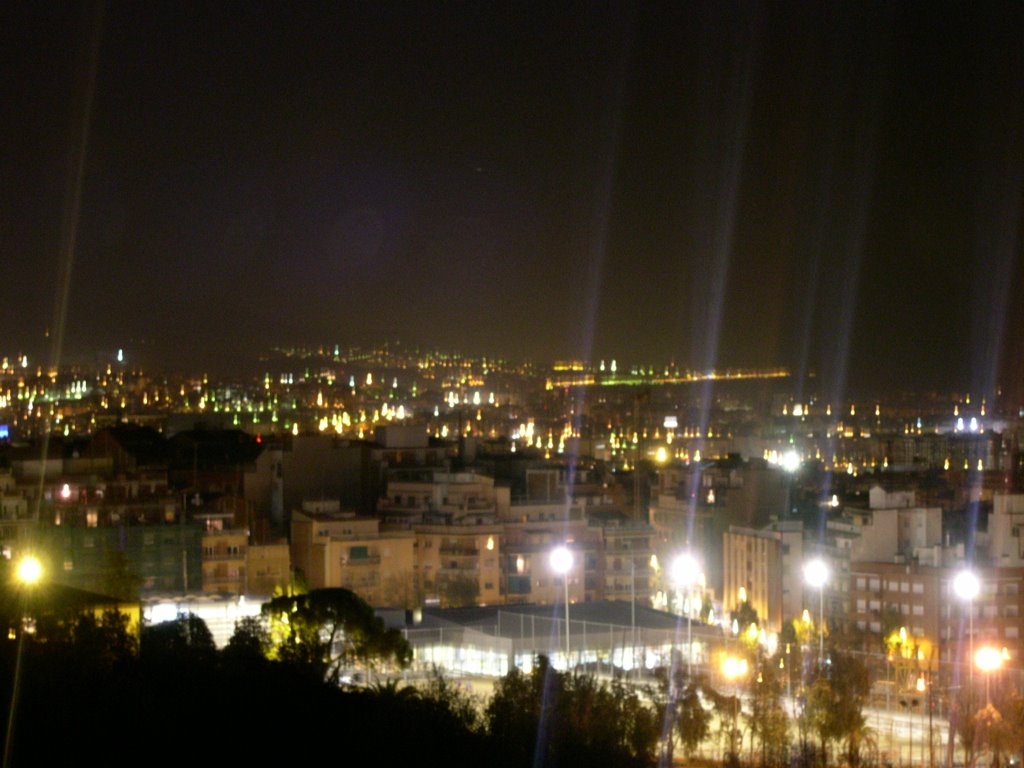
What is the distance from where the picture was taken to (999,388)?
123 ft

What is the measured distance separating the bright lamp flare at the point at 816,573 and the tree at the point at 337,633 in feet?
13.8

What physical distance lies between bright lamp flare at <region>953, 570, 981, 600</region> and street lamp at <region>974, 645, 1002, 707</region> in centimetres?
35

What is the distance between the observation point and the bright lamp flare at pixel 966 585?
10.0 metres

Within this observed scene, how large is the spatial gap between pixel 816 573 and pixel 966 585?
1.70 m

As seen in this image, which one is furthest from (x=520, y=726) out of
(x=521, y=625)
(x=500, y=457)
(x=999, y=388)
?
(x=999, y=388)

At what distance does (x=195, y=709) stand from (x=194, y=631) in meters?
1.85

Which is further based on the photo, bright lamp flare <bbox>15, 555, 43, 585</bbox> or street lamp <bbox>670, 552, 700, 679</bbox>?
street lamp <bbox>670, 552, 700, 679</bbox>

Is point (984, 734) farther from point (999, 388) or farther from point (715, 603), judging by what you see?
point (999, 388)

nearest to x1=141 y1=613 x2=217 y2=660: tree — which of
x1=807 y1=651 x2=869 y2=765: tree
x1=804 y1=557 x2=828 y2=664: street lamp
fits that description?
x1=807 y1=651 x2=869 y2=765: tree

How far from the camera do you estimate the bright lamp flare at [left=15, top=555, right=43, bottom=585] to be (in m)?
8.32

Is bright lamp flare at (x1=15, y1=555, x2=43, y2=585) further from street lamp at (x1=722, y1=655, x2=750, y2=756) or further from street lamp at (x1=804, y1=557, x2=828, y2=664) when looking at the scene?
street lamp at (x1=804, y1=557, x2=828, y2=664)

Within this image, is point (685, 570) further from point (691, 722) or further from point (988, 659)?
point (691, 722)

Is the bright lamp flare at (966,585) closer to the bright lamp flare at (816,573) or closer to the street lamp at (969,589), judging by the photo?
the street lamp at (969,589)

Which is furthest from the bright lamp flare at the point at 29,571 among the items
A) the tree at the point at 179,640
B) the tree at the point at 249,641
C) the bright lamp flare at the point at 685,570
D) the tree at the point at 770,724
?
the bright lamp flare at the point at 685,570
